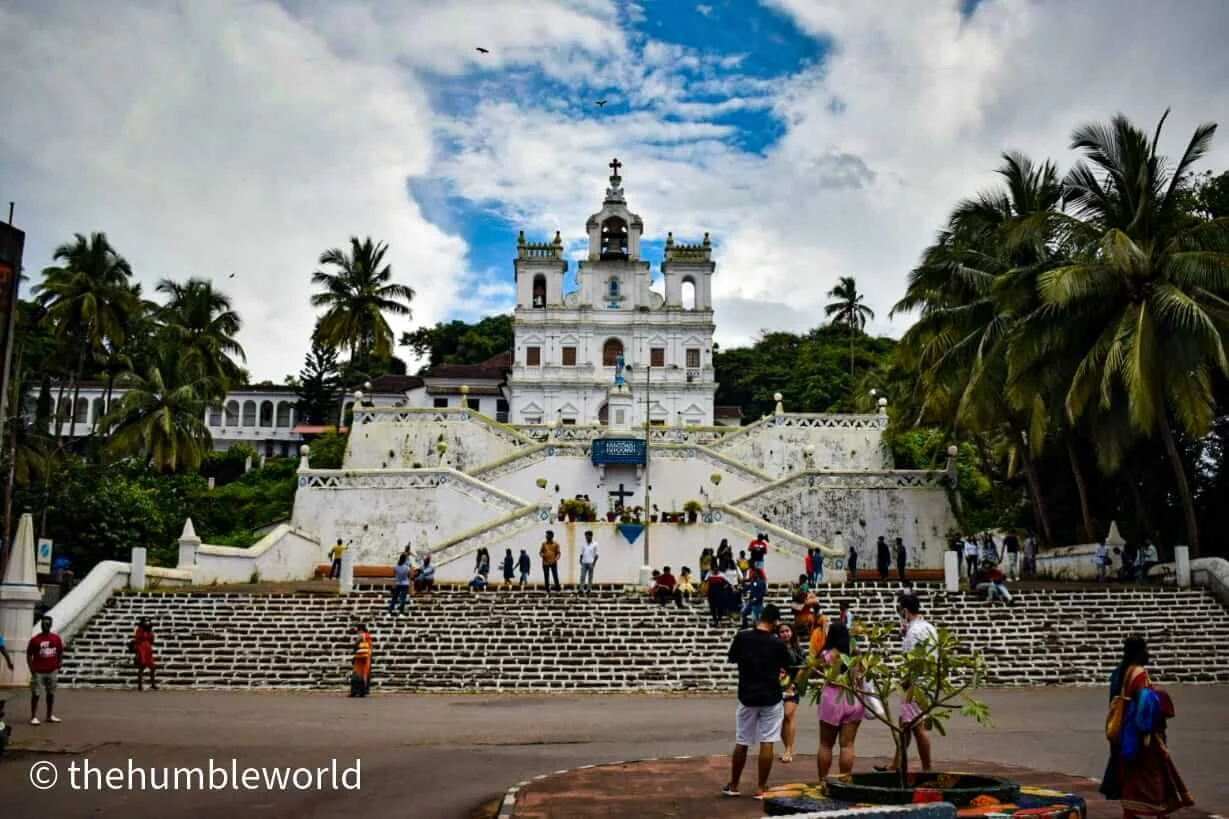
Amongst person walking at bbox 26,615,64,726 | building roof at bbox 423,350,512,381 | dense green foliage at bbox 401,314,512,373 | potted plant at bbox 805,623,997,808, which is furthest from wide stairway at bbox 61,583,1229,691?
dense green foliage at bbox 401,314,512,373

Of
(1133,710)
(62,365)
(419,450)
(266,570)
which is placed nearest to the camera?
(1133,710)

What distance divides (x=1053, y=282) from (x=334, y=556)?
68.8 ft

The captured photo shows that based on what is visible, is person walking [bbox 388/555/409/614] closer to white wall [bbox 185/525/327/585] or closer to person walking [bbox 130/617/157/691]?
person walking [bbox 130/617/157/691]

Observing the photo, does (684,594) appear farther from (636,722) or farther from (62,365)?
(62,365)

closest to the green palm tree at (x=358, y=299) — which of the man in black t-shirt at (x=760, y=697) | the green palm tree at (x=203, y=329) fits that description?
the green palm tree at (x=203, y=329)

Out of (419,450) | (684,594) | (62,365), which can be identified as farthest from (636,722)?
(62,365)

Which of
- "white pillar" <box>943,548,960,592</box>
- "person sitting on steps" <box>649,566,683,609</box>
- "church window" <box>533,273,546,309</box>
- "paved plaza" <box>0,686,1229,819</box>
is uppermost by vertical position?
"church window" <box>533,273,546,309</box>

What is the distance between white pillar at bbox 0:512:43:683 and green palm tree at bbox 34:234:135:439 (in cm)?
2394

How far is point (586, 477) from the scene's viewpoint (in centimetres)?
3938

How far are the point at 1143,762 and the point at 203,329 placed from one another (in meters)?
51.8

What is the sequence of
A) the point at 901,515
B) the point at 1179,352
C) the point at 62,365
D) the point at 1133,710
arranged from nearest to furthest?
the point at 1133,710 → the point at 1179,352 → the point at 901,515 → the point at 62,365

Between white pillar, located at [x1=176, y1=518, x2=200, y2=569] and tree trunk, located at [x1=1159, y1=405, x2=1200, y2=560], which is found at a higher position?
tree trunk, located at [x1=1159, y1=405, x2=1200, y2=560]

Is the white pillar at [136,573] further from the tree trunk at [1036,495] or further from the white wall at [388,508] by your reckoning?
the tree trunk at [1036,495]

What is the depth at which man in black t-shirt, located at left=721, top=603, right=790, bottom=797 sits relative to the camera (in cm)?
977
